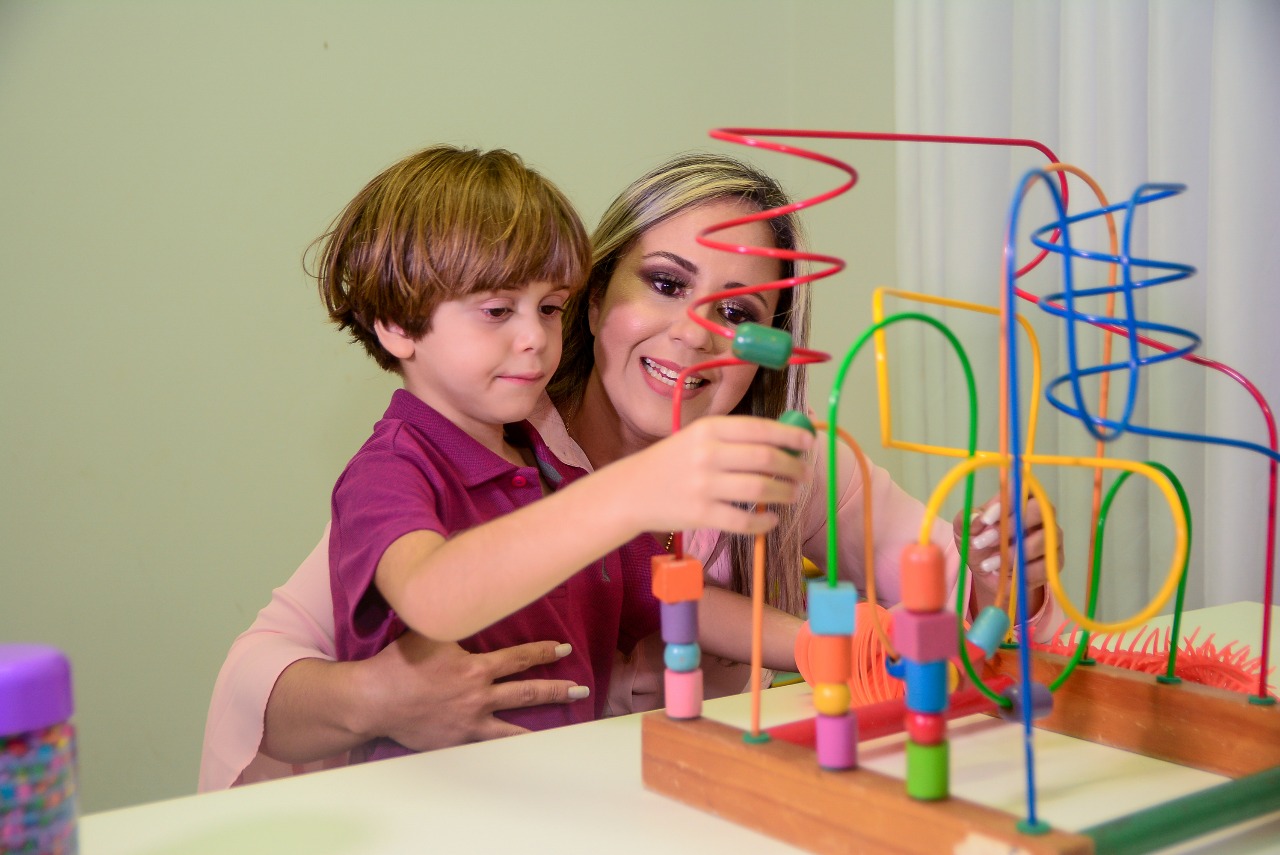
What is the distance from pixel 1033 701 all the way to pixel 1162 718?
0.16 m

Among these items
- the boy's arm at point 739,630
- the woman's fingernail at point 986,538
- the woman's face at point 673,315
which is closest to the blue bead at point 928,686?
the woman's fingernail at point 986,538

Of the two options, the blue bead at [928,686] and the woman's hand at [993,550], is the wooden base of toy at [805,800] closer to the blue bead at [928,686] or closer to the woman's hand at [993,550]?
the blue bead at [928,686]

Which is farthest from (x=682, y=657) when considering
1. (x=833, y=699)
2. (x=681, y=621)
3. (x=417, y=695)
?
(x=417, y=695)

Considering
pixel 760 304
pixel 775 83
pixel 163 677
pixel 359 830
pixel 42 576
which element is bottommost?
pixel 163 677

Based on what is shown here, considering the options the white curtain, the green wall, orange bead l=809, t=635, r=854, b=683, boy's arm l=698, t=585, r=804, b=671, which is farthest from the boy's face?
the green wall

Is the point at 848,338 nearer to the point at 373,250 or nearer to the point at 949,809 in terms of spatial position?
the point at 373,250

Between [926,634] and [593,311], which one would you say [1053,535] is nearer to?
[926,634]

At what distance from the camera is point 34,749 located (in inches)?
18.7

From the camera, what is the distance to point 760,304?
118 centimetres

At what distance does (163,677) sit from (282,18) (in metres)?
0.93

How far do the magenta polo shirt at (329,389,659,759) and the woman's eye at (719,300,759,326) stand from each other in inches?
8.7

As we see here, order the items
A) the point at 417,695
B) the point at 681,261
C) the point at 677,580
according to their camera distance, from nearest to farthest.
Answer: the point at 677,580, the point at 417,695, the point at 681,261

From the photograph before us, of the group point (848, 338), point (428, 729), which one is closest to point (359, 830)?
point (428, 729)

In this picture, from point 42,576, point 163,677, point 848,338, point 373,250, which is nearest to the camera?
point 373,250
